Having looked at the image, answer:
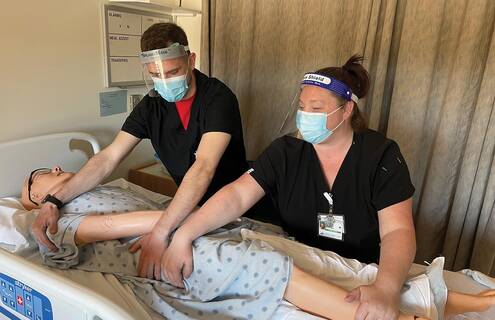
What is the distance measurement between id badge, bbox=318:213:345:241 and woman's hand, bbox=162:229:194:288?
49 centimetres

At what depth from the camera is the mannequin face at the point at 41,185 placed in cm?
171

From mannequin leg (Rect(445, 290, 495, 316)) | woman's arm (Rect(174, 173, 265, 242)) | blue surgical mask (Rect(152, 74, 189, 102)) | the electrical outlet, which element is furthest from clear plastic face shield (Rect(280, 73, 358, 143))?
the electrical outlet

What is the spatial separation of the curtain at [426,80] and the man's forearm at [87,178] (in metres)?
1.10

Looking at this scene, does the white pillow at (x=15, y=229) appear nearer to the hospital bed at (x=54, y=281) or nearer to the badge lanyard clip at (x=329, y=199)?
the hospital bed at (x=54, y=281)

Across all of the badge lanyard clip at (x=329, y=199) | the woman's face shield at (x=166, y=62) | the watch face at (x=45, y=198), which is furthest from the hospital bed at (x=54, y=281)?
the woman's face shield at (x=166, y=62)

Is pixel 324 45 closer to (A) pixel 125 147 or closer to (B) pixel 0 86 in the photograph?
(A) pixel 125 147

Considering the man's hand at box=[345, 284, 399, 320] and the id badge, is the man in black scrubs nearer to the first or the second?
the id badge

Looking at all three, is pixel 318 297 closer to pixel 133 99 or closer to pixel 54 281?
pixel 54 281

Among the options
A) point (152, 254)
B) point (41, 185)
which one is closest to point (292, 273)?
point (152, 254)

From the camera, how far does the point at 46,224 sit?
151cm

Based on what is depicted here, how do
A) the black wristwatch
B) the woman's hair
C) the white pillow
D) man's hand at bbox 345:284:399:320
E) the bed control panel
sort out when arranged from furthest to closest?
the black wristwatch → the white pillow → the woman's hair → man's hand at bbox 345:284:399:320 → the bed control panel

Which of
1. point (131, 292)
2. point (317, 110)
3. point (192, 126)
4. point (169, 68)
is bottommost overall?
point (131, 292)

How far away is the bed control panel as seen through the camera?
90 centimetres

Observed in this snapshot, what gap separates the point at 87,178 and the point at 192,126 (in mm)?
507
